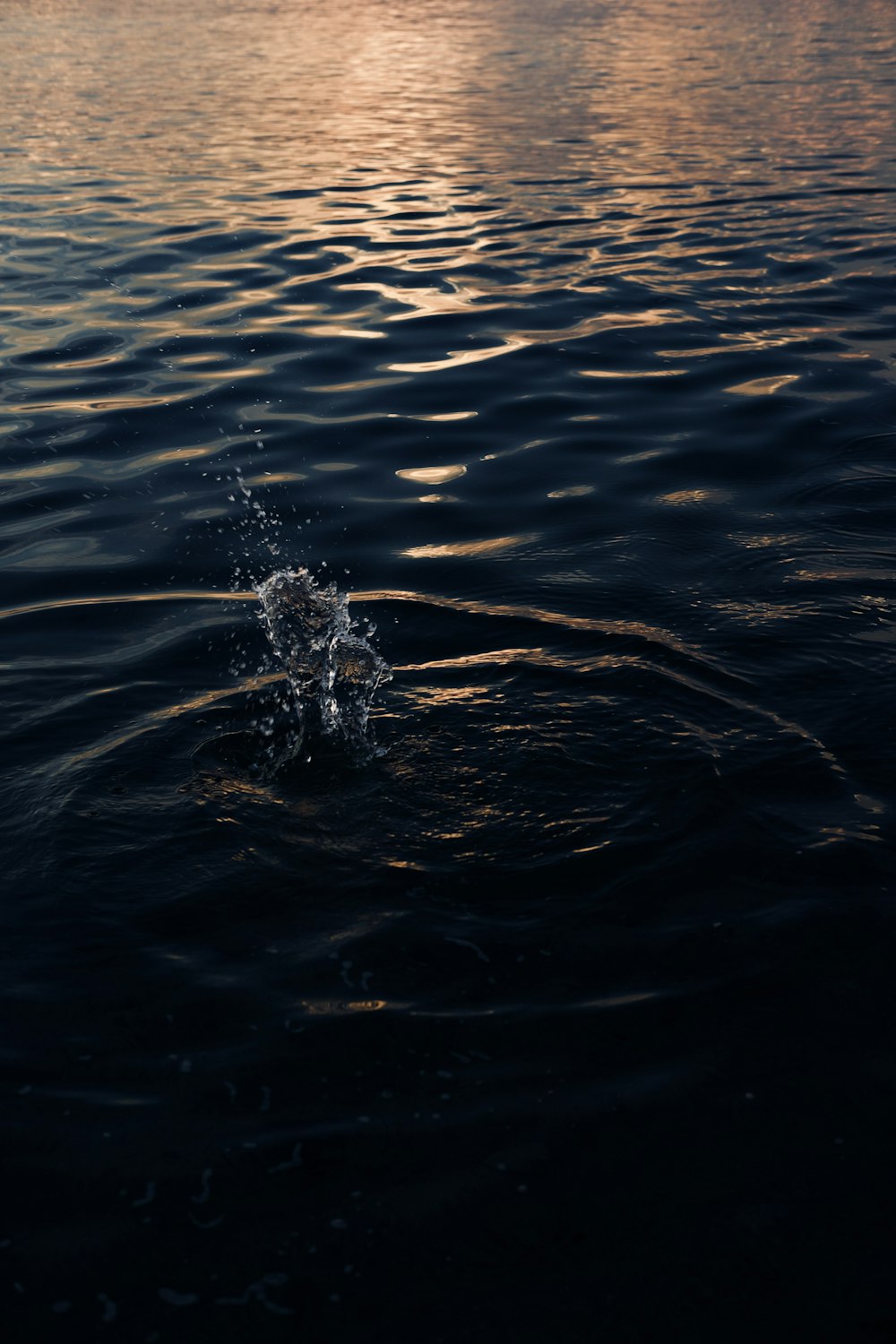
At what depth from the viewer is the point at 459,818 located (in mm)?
5066

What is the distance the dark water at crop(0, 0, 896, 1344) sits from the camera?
11.1ft

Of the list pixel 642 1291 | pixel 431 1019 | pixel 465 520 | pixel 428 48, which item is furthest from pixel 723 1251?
pixel 428 48

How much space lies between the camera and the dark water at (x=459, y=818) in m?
3.38

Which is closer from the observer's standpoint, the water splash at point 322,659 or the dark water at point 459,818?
the dark water at point 459,818

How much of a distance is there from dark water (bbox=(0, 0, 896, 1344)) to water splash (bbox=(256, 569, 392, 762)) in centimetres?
10

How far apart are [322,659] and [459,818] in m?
1.59

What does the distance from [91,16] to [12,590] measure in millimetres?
49343

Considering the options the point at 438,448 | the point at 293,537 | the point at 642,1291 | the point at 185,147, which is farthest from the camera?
the point at 185,147

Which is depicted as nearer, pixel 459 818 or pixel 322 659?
pixel 459 818

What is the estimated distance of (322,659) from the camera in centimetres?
636

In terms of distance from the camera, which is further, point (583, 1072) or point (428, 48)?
point (428, 48)

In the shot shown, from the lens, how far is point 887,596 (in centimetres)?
671

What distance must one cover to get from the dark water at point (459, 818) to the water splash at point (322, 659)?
10cm

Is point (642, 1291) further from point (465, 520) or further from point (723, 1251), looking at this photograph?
point (465, 520)
